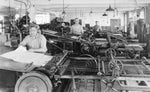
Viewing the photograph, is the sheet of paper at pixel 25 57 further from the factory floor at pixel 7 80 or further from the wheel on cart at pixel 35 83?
the wheel on cart at pixel 35 83

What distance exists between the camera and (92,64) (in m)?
2.65

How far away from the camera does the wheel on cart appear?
1.93 metres

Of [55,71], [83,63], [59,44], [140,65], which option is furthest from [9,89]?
[59,44]

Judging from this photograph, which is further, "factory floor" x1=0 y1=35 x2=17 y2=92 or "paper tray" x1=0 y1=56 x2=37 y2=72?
"factory floor" x1=0 y1=35 x2=17 y2=92

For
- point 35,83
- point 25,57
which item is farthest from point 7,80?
point 35,83

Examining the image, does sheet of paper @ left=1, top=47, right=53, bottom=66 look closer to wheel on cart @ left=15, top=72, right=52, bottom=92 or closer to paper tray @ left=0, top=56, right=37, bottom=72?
paper tray @ left=0, top=56, right=37, bottom=72

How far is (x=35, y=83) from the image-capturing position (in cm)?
194

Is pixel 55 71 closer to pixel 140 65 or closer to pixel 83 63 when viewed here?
pixel 83 63

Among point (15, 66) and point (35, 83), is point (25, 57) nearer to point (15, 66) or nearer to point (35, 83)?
point (15, 66)

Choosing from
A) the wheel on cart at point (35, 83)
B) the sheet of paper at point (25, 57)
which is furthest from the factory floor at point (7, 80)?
the wheel on cart at point (35, 83)

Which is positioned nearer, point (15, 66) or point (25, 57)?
point (15, 66)

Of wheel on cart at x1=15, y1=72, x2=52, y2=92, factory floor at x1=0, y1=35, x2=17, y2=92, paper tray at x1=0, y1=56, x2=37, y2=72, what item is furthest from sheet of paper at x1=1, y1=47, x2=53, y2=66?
wheel on cart at x1=15, y1=72, x2=52, y2=92

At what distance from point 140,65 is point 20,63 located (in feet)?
4.33

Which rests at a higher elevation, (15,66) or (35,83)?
(15,66)
